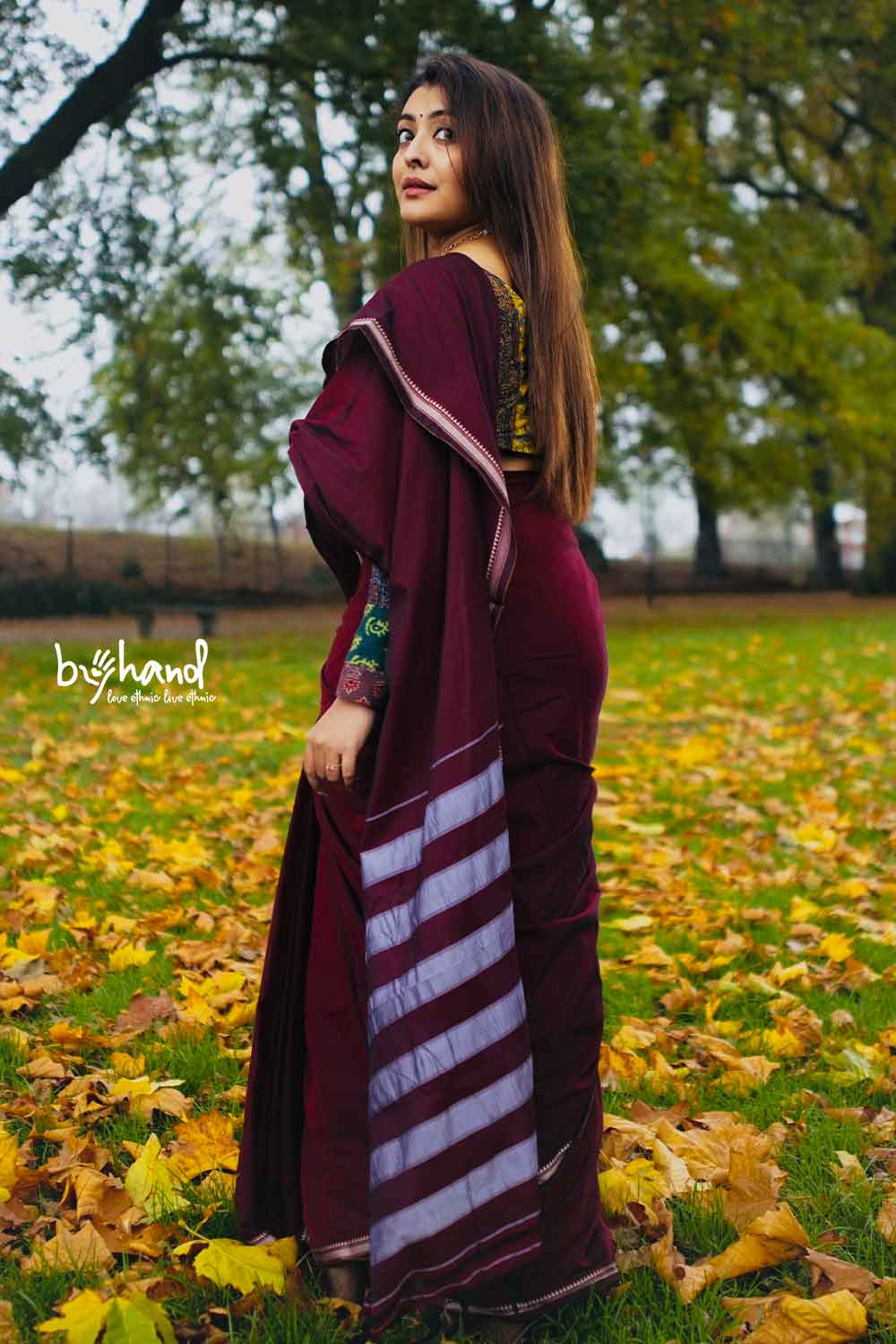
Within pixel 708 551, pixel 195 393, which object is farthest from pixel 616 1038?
pixel 708 551

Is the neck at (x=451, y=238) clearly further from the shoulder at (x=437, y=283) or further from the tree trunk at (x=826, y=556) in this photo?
the tree trunk at (x=826, y=556)

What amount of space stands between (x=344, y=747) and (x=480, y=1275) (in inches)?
33.5

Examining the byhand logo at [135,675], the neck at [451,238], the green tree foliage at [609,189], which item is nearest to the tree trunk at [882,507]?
the green tree foliage at [609,189]

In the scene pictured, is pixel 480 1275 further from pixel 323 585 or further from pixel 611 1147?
pixel 323 585

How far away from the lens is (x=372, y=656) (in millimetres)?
1948

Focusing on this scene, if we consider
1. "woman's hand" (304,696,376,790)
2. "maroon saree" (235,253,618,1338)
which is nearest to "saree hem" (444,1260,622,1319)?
"maroon saree" (235,253,618,1338)

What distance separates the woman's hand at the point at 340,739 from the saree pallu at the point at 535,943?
3.0 inches

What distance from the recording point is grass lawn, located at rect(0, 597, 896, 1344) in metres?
2.16

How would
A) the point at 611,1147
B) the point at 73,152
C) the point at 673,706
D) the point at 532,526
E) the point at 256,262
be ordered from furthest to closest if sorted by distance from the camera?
the point at 256,262 → the point at 73,152 → the point at 673,706 → the point at 611,1147 → the point at 532,526

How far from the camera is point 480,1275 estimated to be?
1.94 metres

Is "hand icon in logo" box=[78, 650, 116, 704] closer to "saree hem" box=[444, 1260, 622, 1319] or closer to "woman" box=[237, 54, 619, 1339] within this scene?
"woman" box=[237, 54, 619, 1339]

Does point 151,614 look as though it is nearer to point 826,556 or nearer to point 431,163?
point 431,163

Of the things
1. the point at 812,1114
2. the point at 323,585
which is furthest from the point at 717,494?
the point at 812,1114

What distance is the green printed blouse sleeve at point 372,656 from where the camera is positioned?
6.38 feet
